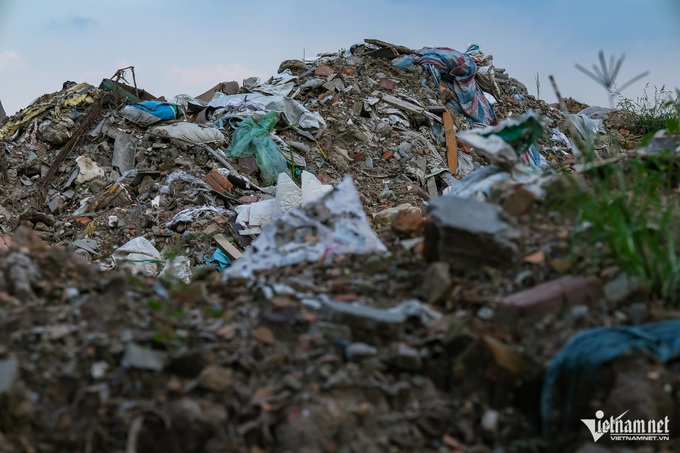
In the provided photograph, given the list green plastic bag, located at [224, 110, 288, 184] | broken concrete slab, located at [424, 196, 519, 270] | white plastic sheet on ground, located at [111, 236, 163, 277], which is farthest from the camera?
green plastic bag, located at [224, 110, 288, 184]

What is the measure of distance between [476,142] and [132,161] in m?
5.69

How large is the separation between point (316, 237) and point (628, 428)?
1.57 m

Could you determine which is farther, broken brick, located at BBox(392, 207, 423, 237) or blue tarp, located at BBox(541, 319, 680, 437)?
broken brick, located at BBox(392, 207, 423, 237)

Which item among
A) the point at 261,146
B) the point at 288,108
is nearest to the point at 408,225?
the point at 261,146

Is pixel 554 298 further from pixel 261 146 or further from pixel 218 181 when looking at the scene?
pixel 261 146

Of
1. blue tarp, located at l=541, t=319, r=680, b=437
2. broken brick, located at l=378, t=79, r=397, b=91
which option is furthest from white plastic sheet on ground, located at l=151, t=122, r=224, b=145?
blue tarp, located at l=541, t=319, r=680, b=437

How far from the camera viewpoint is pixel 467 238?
2.92m

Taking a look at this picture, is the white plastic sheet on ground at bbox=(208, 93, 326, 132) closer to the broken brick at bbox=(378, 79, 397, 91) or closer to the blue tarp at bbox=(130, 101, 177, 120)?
the blue tarp at bbox=(130, 101, 177, 120)

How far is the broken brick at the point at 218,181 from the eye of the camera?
7.68 m

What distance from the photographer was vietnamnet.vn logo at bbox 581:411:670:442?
92.7 inches

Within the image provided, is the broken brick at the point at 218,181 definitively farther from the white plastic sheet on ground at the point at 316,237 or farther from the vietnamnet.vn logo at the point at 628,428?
the vietnamnet.vn logo at the point at 628,428

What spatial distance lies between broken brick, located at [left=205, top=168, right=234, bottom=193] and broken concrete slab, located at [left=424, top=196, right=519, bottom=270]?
4.88 meters

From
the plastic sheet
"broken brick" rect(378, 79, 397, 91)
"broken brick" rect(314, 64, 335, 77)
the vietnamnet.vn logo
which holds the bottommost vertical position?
the vietnamnet.vn logo

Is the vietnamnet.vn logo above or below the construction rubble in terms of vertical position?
below
